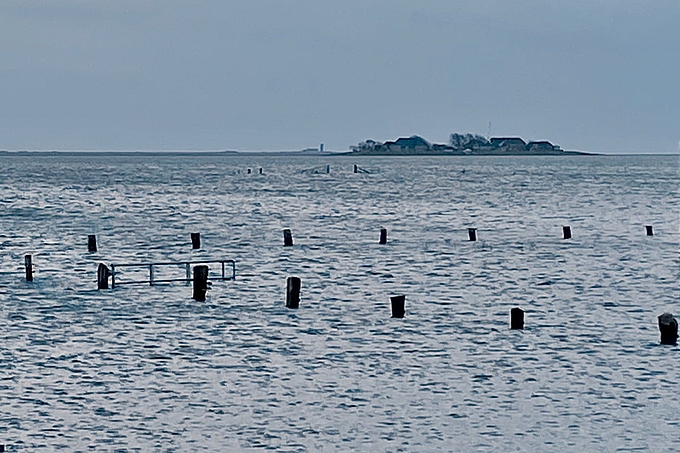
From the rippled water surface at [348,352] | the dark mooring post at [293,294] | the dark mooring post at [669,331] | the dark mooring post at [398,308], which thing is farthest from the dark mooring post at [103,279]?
the dark mooring post at [669,331]

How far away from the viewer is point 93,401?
14.1 metres

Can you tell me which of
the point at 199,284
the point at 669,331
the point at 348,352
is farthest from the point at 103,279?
the point at 669,331

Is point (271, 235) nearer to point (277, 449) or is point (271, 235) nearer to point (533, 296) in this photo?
point (533, 296)

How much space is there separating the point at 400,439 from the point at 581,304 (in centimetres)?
1077

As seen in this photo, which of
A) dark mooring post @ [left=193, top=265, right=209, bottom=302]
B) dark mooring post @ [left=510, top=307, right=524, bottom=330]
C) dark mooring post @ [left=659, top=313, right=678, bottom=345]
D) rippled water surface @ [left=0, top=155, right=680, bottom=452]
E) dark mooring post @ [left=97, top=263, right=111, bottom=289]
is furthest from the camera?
dark mooring post @ [left=97, top=263, right=111, bottom=289]

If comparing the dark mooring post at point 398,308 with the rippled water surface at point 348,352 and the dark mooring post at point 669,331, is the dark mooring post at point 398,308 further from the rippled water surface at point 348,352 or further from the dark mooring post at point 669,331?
the dark mooring post at point 669,331

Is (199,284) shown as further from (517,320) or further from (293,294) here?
(517,320)

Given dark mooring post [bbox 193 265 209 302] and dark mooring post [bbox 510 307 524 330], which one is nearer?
dark mooring post [bbox 510 307 524 330]

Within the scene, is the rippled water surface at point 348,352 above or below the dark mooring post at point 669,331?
below

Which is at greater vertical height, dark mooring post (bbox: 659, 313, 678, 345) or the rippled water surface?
dark mooring post (bbox: 659, 313, 678, 345)

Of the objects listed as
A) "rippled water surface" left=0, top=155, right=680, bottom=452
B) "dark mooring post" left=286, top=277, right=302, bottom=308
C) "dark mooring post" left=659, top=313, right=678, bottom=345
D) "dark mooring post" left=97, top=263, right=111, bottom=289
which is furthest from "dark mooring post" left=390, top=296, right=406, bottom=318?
"dark mooring post" left=97, top=263, right=111, bottom=289

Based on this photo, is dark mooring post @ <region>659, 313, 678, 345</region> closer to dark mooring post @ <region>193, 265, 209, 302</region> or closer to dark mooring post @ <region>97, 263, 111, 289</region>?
dark mooring post @ <region>193, 265, 209, 302</region>

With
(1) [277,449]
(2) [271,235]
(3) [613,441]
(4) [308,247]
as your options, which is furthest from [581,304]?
(2) [271,235]

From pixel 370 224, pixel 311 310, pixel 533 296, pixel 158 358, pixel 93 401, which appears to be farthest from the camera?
pixel 370 224
